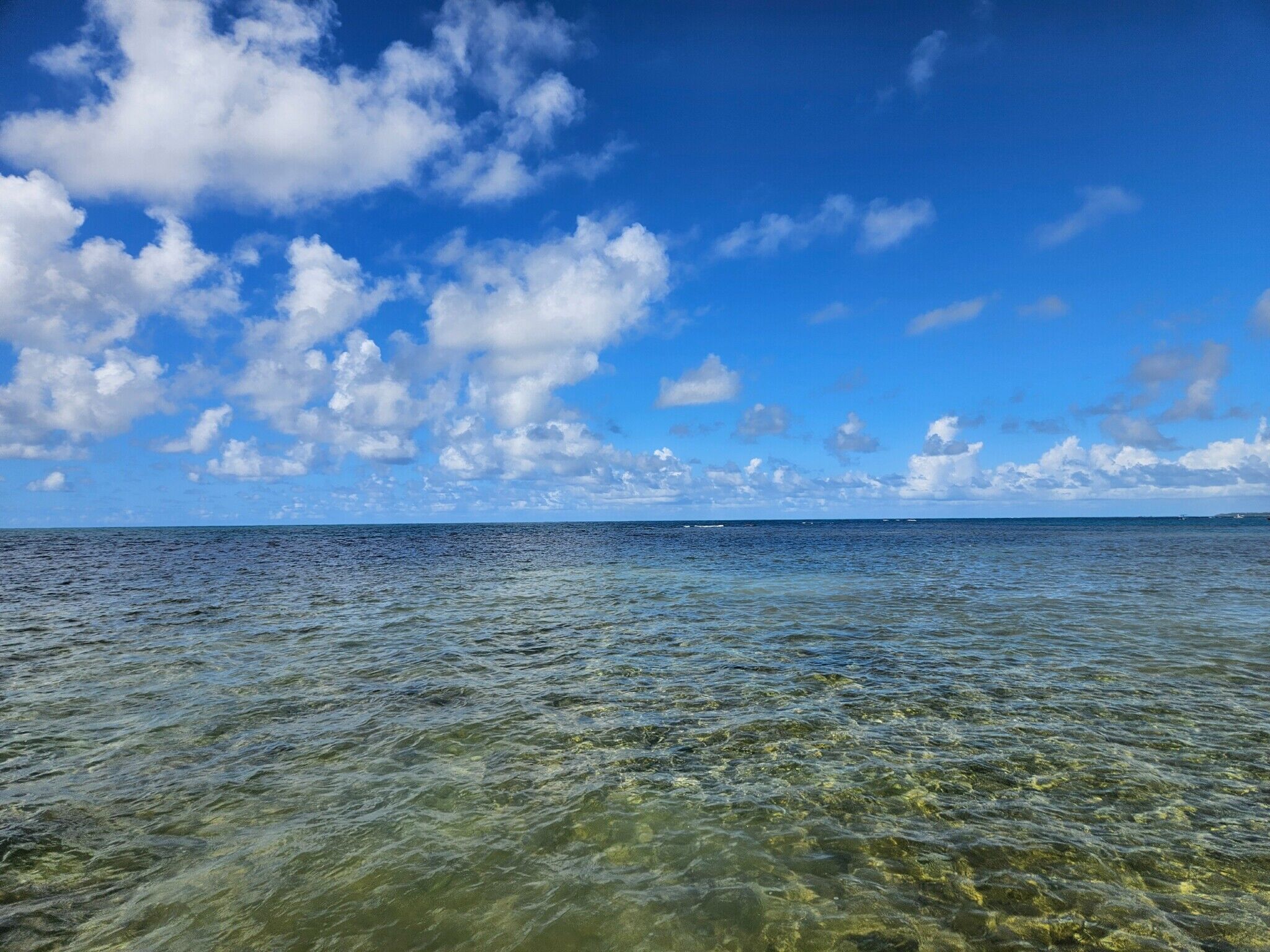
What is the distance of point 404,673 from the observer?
16375 mm

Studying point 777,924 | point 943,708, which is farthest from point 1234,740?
point 777,924

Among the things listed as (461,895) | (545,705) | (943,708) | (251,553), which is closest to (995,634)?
(943,708)

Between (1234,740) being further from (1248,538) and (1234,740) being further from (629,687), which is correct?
(1248,538)

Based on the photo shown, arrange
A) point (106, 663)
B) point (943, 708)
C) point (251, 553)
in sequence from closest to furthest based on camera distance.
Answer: point (943, 708) < point (106, 663) < point (251, 553)

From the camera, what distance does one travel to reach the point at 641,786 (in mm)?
9594

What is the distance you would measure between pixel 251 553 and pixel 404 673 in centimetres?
6770

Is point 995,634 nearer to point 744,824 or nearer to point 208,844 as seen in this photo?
point 744,824

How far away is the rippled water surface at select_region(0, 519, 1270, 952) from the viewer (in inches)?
257

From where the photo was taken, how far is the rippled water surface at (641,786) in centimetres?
652

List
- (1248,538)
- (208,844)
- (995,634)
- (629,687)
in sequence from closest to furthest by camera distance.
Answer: (208,844), (629,687), (995,634), (1248,538)

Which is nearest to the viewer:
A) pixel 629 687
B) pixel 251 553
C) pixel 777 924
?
pixel 777 924

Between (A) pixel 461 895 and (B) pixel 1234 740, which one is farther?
(B) pixel 1234 740

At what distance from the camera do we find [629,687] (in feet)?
49.1

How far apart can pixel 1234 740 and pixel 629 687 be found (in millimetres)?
11748
